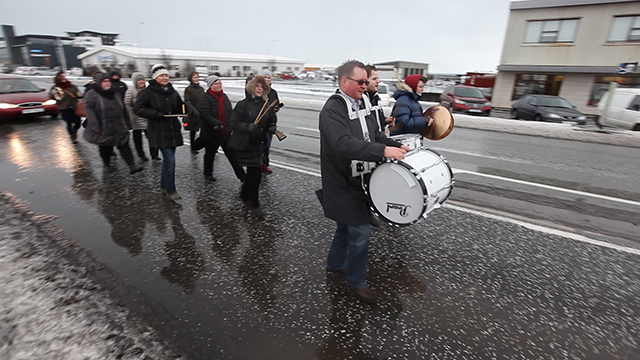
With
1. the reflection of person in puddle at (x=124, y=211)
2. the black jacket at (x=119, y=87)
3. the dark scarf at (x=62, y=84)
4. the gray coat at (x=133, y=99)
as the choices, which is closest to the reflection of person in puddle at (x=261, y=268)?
the reflection of person in puddle at (x=124, y=211)

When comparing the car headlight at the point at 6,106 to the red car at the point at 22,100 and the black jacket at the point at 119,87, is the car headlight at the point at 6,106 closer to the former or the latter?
the red car at the point at 22,100

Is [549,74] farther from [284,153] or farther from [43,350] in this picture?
[43,350]

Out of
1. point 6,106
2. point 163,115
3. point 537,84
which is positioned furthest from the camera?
point 537,84

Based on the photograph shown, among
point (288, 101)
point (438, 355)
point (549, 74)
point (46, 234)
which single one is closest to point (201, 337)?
point (438, 355)

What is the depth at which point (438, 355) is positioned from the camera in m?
2.42

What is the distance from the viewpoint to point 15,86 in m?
11.8

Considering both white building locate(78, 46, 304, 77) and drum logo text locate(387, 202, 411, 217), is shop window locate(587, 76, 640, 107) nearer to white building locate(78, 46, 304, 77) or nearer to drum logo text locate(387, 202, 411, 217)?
drum logo text locate(387, 202, 411, 217)

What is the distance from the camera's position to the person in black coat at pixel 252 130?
14.5 ft

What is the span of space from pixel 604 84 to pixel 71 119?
26997 mm

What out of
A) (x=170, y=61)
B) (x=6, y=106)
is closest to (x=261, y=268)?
(x=6, y=106)

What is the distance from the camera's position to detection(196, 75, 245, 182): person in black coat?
17.4 feet

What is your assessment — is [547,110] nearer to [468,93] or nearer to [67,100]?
[468,93]

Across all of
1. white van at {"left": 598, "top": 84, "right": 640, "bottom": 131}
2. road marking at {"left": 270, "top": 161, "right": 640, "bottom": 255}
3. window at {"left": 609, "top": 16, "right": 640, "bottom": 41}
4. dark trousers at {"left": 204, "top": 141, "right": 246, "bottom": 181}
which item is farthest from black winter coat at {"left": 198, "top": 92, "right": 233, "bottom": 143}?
window at {"left": 609, "top": 16, "right": 640, "bottom": 41}

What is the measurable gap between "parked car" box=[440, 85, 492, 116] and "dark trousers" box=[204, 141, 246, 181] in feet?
44.3
